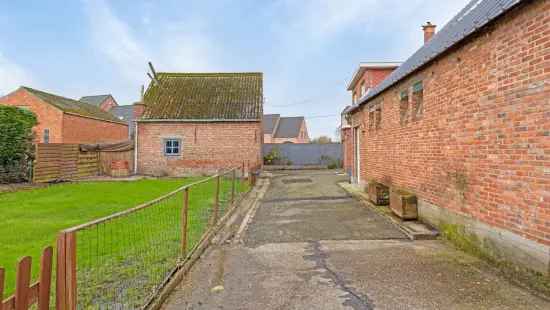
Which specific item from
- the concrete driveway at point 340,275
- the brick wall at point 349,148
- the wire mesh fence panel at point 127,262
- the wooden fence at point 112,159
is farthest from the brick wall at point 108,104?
the concrete driveway at point 340,275

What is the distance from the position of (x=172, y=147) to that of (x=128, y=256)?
47.7 feet

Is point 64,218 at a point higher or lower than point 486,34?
lower

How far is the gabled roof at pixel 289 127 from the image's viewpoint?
173ft

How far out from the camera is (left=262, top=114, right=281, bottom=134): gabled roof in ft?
171

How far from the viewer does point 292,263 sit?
15.4 ft

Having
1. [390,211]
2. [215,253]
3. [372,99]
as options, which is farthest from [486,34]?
[372,99]

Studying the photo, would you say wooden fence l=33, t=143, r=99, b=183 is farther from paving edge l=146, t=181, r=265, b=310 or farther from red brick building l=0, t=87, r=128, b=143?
paving edge l=146, t=181, r=265, b=310

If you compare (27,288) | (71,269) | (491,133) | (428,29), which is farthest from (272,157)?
(27,288)

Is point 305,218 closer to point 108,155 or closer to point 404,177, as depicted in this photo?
point 404,177

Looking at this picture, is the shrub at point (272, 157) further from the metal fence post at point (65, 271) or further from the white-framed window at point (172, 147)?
the metal fence post at point (65, 271)

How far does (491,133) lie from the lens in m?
4.64

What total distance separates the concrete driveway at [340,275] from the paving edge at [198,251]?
0.30ft

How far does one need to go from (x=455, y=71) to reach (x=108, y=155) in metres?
18.9

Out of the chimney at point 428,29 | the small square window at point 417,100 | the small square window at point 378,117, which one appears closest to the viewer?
the small square window at point 417,100
